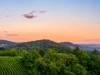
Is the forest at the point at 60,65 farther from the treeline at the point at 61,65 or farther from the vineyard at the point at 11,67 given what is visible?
the vineyard at the point at 11,67

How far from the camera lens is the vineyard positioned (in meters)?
74.9

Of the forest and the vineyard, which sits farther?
the vineyard

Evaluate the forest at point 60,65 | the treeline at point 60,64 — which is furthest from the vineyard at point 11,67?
the treeline at point 60,64

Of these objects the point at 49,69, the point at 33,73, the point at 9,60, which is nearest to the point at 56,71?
the point at 49,69

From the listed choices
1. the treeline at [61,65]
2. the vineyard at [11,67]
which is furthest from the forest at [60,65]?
the vineyard at [11,67]

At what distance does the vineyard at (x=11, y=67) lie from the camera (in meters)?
74.9

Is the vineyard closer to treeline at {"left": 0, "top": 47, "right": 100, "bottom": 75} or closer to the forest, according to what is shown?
the forest

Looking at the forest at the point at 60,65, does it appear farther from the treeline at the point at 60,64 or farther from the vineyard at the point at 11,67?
the vineyard at the point at 11,67

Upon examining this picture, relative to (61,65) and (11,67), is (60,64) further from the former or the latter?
(11,67)

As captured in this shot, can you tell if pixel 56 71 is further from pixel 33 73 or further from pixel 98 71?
pixel 98 71

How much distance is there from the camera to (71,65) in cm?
8062

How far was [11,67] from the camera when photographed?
78438mm

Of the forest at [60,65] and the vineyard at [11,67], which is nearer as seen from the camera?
the forest at [60,65]

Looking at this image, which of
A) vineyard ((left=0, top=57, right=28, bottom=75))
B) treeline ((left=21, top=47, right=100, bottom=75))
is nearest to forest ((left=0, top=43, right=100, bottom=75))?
treeline ((left=21, top=47, right=100, bottom=75))
